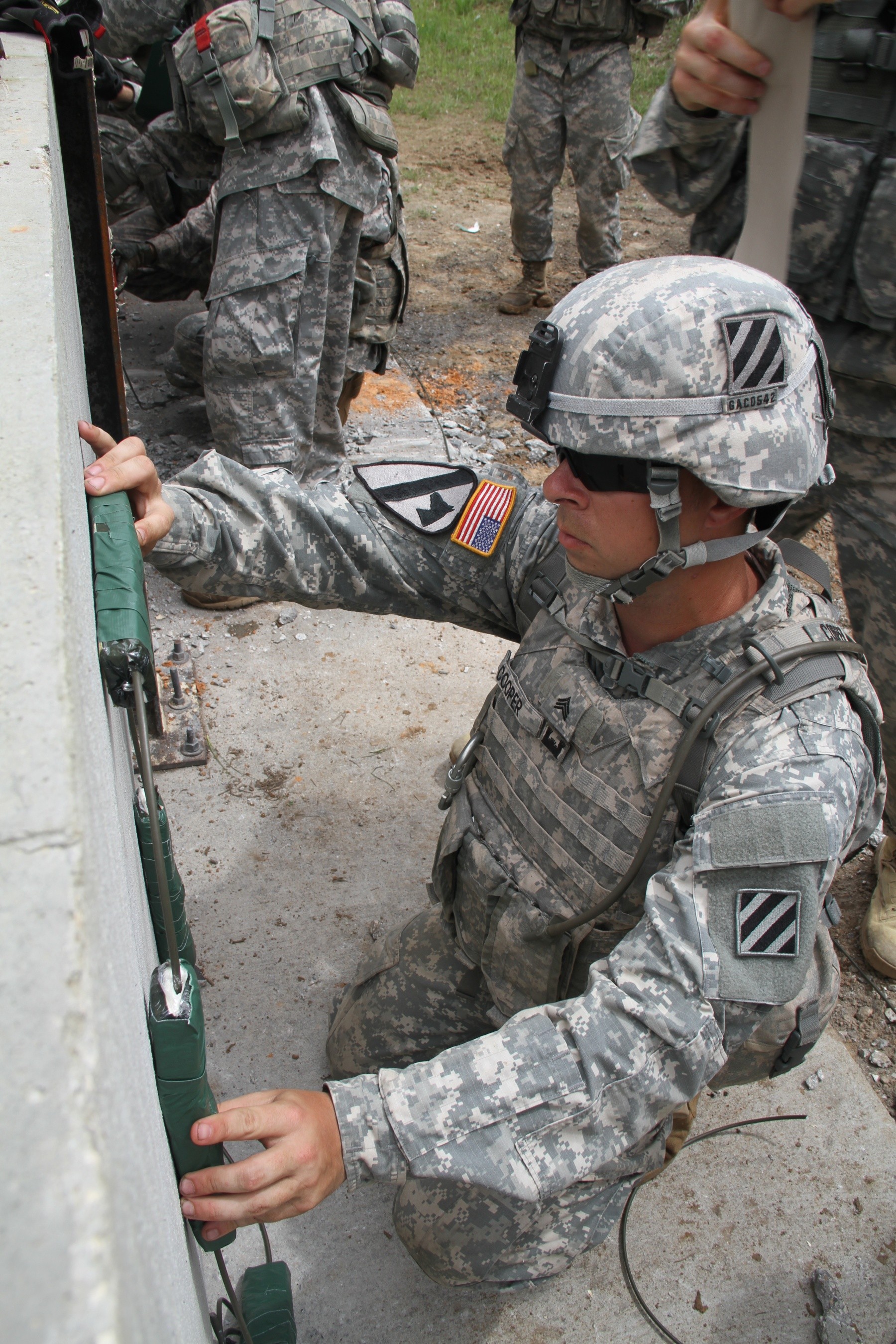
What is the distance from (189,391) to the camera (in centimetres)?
486

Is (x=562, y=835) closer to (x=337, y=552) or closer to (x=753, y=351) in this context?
(x=337, y=552)

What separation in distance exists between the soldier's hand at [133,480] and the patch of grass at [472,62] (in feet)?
34.3

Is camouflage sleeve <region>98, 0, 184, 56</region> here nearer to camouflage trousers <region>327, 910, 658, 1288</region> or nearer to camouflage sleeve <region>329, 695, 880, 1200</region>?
camouflage trousers <region>327, 910, 658, 1288</region>

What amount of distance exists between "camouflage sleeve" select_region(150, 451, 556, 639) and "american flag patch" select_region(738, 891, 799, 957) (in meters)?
0.86

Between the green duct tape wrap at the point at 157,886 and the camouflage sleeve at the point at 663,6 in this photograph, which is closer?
the green duct tape wrap at the point at 157,886

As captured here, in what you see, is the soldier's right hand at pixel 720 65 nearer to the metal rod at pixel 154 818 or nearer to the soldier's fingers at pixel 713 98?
the soldier's fingers at pixel 713 98

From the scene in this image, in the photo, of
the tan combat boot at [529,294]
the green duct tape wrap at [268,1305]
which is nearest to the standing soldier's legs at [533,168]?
the tan combat boot at [529,294]

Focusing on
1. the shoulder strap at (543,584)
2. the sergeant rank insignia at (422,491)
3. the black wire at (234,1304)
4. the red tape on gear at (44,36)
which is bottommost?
the black wire at (234,1304)

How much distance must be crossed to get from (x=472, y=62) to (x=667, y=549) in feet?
41.5

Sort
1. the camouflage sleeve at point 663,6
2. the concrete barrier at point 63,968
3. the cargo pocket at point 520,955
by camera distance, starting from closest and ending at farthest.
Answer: the concrete barrier at point 63,968 → the cargo pocket at point 520,955 → the camouflage sleeve at point 663,6

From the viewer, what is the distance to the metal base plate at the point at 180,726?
2977mm

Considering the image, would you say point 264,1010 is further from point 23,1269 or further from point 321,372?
point 321,372

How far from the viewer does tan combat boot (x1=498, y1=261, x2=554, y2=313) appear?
6.50 m

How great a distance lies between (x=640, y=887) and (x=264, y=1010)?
1.11 m
